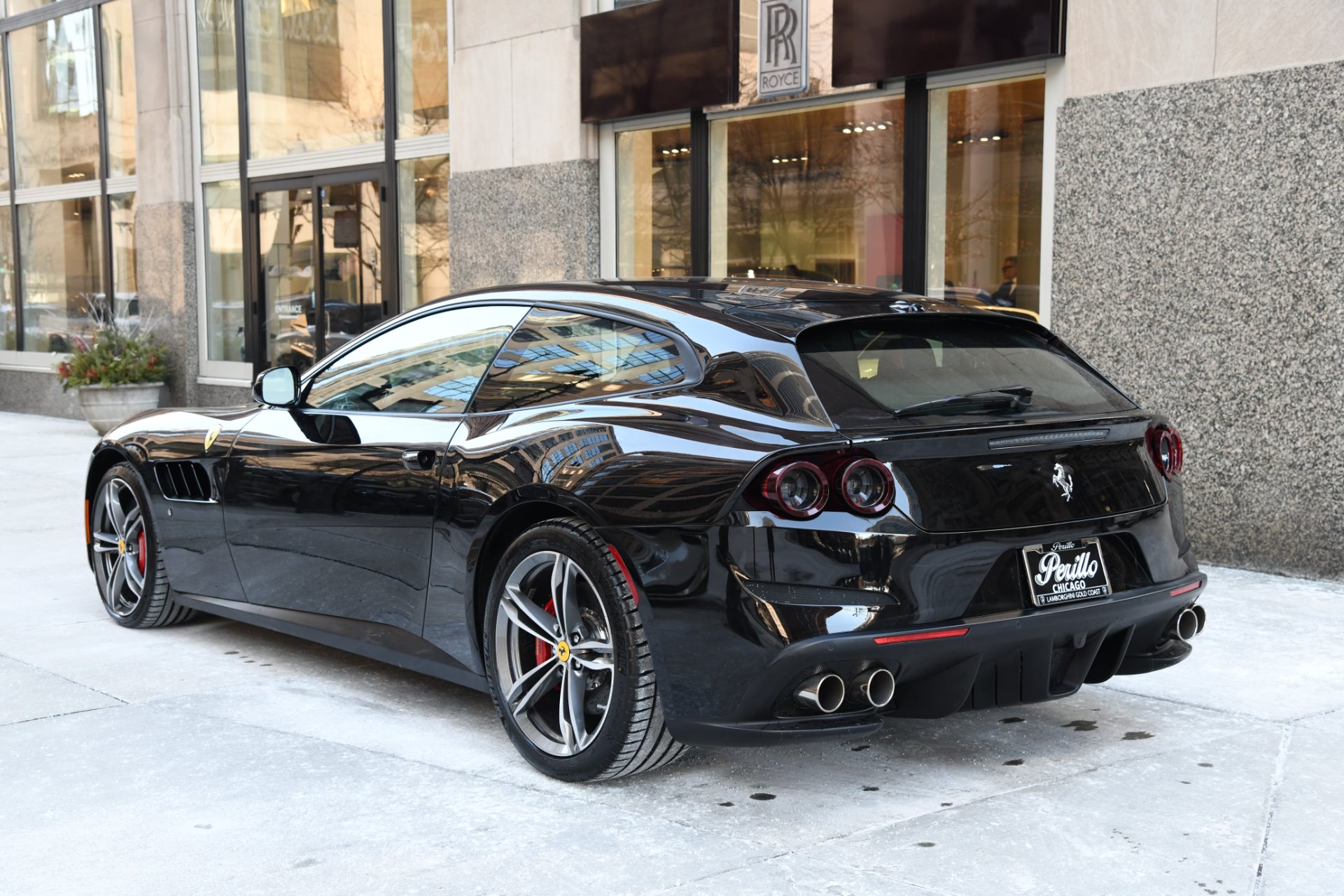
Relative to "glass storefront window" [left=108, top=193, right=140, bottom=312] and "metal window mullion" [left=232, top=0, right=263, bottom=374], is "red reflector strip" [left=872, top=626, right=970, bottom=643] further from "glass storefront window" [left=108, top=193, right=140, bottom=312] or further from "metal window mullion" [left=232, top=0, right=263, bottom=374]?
"glass storefront window" [left=108, top=193, right=140, bottom=312]

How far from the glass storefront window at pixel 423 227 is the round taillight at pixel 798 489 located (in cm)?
980

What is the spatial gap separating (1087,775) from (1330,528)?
12.0 feet

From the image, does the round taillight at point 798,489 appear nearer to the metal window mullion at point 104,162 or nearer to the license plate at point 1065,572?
the license plate at point 1065,572

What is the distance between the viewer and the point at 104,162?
18125mm

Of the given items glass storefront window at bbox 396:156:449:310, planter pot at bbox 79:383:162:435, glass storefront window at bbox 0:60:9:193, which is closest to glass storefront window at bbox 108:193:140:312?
planter pot at bbox 79:383:162:435

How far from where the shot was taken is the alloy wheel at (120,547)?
20.5 ft

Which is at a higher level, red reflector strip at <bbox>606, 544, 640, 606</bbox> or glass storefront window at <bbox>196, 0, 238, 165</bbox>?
glass storefront window at <bbox>196, 0, 238, 165</bbox>

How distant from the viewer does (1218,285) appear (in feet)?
24.7

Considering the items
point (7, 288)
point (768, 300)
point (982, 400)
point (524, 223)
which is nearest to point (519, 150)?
point (524, 223)

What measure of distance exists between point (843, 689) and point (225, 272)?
46.2ft

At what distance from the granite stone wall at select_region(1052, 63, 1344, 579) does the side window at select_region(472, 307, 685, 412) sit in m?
4.38

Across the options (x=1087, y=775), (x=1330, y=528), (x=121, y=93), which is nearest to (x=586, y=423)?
(x=1087, y=775)

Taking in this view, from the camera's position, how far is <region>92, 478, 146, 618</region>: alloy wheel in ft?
20.5

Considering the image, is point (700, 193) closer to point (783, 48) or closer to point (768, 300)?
point (783, 48)
